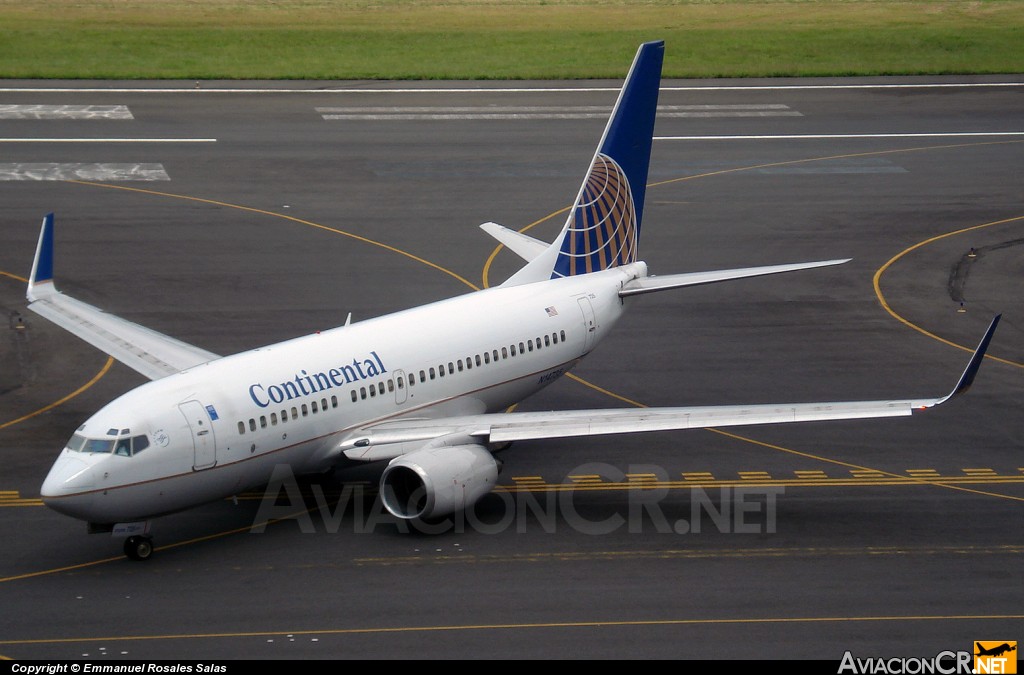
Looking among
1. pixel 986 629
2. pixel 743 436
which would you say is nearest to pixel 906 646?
pixel 986 629

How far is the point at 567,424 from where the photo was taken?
35156mm

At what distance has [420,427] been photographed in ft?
116

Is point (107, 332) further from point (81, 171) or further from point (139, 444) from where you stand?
point (81, 171)

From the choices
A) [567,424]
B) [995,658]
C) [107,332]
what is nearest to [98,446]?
[107,332]

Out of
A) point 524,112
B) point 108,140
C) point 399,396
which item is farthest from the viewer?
point 524,112

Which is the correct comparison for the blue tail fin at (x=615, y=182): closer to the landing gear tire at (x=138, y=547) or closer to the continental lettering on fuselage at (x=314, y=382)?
the continental lettering on fuselage at (x=314, y=382)

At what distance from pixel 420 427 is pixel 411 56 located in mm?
62650

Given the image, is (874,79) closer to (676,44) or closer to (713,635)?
(676,44)

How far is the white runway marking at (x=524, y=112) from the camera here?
79.0 m

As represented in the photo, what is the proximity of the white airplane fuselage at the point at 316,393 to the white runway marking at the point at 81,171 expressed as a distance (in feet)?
108

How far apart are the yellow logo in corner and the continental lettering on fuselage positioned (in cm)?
1604

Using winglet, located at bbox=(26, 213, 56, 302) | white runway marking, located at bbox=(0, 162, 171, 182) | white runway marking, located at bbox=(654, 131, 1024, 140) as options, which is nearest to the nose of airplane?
winglet, located at bbox=(26, 213, 56, 302)

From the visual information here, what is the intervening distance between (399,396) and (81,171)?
37470 millimetres

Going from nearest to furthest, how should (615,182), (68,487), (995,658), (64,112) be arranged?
(995,658) → (68,487) → (615,182) → (64,112)
